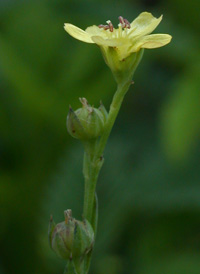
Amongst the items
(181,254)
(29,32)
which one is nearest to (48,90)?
(29,32)

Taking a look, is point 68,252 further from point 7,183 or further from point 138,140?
point 138,140

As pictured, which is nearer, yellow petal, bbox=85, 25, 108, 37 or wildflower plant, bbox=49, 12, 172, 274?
wildflower plant, bbox=49, 12, 172, 274

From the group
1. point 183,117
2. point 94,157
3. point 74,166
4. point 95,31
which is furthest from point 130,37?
point 74,166

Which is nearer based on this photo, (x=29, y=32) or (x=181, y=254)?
(x=181, y=254)

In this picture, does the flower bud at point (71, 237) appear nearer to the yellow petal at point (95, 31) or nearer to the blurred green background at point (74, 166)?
the yellow petal at point (95, 31)

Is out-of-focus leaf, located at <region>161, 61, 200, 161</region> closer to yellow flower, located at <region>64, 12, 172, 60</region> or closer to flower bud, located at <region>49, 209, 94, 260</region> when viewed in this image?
yellow flower, located at <region>64, 12, 172, 60</region>

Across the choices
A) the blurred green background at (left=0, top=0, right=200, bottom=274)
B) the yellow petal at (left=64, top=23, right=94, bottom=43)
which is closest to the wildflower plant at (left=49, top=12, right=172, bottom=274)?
the yellow petal at (left=64, top=23, right=94, bottom=43)

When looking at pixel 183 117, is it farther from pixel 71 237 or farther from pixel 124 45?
pixel 71 237
